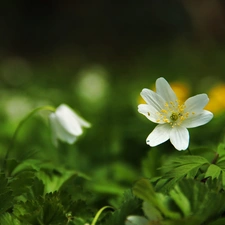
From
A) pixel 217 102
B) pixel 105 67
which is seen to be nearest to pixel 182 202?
pixel 217 102

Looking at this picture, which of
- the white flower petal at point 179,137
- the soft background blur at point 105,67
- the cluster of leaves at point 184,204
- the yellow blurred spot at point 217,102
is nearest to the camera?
the cluster of leaves at point 184,204

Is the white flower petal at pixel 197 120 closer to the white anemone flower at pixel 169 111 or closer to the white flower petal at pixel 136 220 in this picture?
the white anemone flower at pixel 169 111

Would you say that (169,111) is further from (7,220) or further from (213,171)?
(7,220)

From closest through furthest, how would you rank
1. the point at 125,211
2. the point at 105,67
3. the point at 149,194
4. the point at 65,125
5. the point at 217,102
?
1. the point at 149,194
2. the point at 125,211
3. the point at 65,125
4. the point at 217,102
5. the point at 105,67

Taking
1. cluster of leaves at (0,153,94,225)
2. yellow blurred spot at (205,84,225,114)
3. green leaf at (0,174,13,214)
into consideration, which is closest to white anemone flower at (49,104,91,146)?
cluster of leaves at (0,153,94,225)

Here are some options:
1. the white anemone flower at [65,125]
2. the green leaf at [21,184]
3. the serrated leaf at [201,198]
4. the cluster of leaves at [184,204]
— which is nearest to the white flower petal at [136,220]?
the cluster of leaves at [184,204]

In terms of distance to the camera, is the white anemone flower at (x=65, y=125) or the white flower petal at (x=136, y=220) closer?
the white flower petal at (x=136, y=220)
